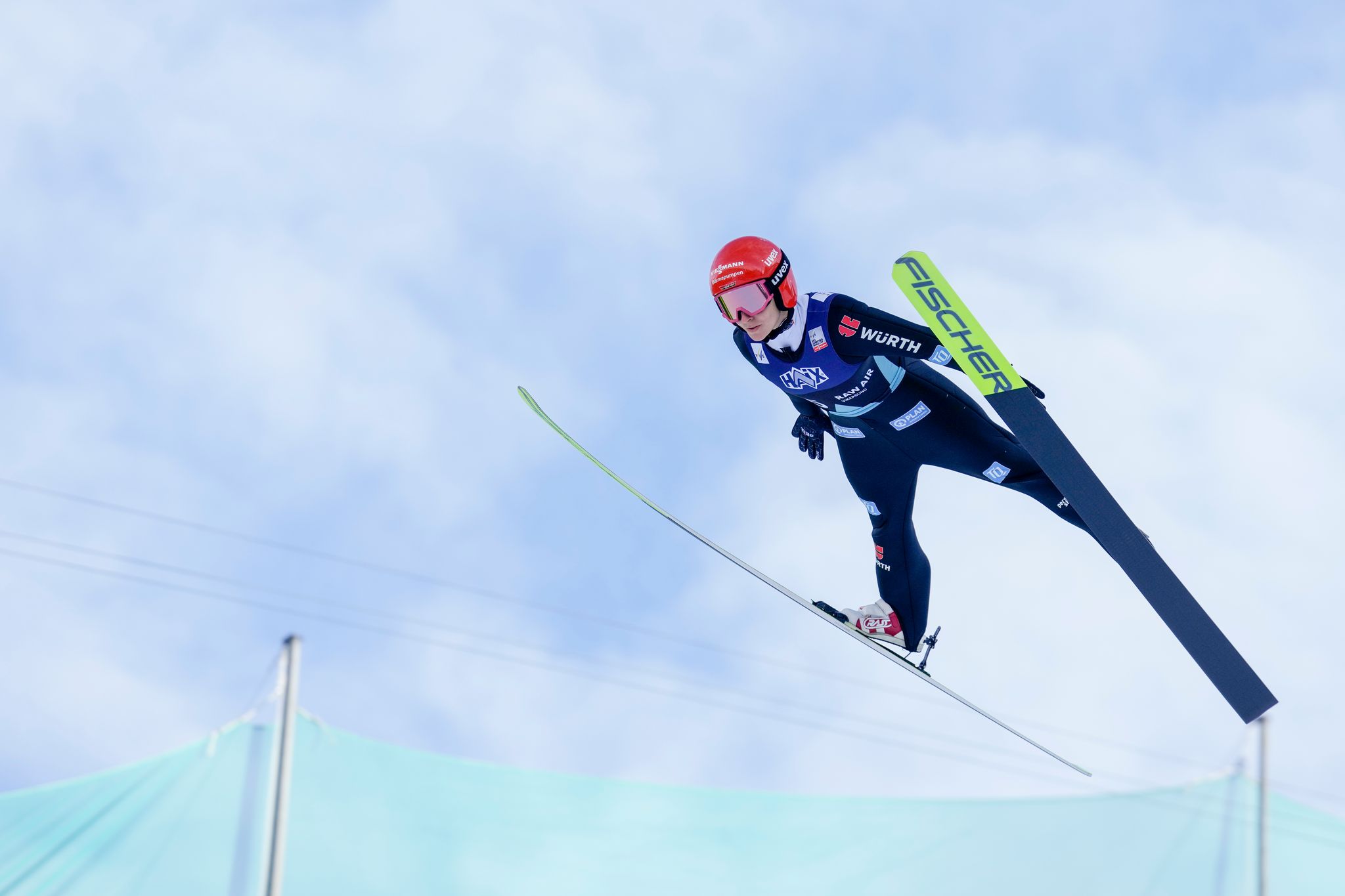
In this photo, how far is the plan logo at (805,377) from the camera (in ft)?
21.8

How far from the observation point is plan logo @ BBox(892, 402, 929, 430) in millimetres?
6887

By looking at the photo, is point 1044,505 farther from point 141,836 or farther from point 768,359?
point 141,836

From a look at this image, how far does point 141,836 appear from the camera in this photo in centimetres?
734

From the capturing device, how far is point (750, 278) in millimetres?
6488

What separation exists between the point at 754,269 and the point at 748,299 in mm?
121

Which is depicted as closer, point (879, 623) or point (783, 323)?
point (783, 323)

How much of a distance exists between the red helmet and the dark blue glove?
725 mm

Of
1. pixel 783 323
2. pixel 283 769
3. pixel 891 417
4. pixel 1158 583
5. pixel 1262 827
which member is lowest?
pixel 283 769

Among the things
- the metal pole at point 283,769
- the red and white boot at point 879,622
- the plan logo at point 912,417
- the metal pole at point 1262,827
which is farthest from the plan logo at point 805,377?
the metal pole at point 1262,827

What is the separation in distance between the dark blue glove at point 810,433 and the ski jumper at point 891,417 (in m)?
0.03

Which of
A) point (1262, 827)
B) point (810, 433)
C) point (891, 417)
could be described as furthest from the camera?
point (1262, 827)

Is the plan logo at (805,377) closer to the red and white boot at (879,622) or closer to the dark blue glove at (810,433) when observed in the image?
the dark blue glove at (810,433)

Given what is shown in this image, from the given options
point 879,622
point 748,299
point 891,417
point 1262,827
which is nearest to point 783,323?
point 748,299

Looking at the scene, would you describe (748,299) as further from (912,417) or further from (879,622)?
(879,622)
